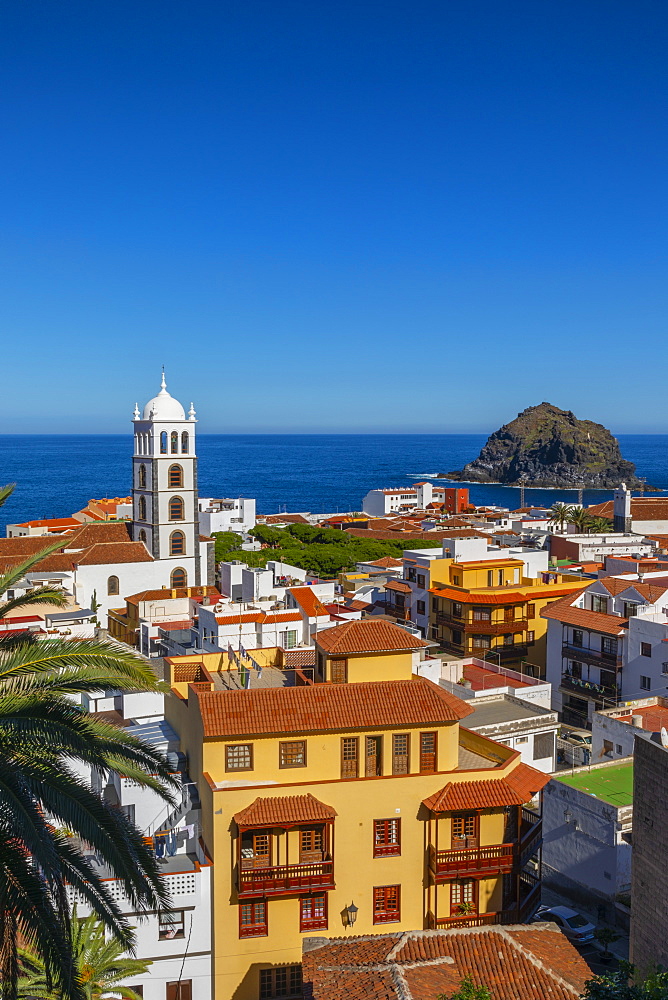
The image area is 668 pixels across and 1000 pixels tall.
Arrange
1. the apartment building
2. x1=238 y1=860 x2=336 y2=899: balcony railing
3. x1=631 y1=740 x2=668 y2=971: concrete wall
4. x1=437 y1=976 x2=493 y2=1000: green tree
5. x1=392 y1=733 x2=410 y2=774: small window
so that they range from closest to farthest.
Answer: x1=437 y1=976 x2=493 y2=1000: green tree, x1=631 y1=740 x2=668 y2=971: concrete wall, x1=238 y1=860 x2=336 y2=899: balcony railing, x1=392 y1=733 x2=410 y2=774: small window, the apartment building

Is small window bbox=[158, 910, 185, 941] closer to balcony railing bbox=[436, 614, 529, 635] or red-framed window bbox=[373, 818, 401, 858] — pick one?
red-framed window bbox=[373, 818, 401, 858]

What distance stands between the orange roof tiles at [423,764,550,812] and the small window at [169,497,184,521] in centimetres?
3902

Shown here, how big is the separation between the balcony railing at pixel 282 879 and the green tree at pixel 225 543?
48.1 meters

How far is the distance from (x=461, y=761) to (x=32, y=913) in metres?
12.1

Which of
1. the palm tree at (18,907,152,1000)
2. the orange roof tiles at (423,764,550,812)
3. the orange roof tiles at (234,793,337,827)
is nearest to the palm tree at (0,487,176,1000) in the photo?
the palm tree at (18,907,152,1000)

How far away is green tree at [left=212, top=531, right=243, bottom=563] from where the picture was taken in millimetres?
66125

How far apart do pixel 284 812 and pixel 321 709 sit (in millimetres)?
2064

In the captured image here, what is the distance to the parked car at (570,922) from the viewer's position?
19172 mm

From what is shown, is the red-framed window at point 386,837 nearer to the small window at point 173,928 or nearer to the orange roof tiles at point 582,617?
the small window at point 173,928

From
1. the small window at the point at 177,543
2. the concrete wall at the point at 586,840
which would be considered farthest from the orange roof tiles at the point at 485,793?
the small window at the point at 177,543

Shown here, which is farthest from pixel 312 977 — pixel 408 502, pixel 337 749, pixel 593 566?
pixel 408 502

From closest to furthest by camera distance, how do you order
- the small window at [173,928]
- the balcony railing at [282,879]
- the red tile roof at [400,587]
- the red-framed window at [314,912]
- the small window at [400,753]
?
the small window at [173,928] < the balcony railing at [282,879] < the red-framed window at [314,912] < the small window at [400,753] < the red tile roof at [400,587]

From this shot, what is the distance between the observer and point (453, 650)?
1565 inches

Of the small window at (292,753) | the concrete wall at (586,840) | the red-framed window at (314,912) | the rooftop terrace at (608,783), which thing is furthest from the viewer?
the rooftop terrace at (608,783)
